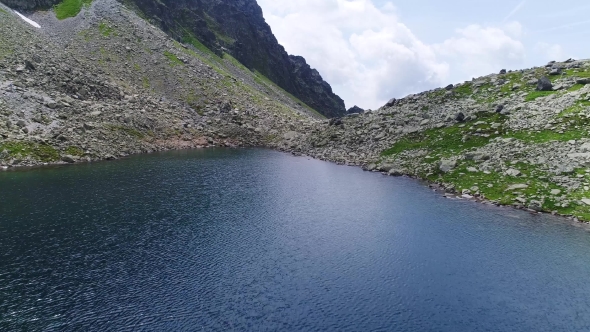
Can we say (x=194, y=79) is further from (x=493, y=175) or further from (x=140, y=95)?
(x=493, y=175)

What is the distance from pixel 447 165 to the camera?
251 ft

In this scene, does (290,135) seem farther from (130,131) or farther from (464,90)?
(464,90)

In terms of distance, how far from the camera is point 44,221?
154 ft

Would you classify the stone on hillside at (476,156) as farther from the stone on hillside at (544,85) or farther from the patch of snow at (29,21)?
the patch of snow at (29,21)

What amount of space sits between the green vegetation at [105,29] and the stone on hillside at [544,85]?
13914cm

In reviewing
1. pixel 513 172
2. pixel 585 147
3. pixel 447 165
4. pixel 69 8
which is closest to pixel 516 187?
pixel 513 172

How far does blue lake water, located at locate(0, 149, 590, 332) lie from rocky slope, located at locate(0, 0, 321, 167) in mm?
17343

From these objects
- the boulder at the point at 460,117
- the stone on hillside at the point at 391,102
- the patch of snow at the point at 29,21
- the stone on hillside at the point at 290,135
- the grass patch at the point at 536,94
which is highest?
the grass patch at the point at 536,94

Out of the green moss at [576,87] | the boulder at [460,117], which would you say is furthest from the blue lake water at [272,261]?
the green moss at [576,87]

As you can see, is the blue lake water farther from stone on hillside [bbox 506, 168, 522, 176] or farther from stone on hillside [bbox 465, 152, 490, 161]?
stone on hillside [bbox 465, 152, 490, 161]

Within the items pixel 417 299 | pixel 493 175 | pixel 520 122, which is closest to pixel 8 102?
pixel 417 299

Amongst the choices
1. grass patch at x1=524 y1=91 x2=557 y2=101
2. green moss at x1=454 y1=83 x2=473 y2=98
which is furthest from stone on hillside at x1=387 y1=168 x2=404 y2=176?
green moss at x1=454 y1=83 x2=473 y2=98

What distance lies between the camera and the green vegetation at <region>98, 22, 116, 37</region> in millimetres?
136500

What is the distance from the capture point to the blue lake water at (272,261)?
30.9 metres
